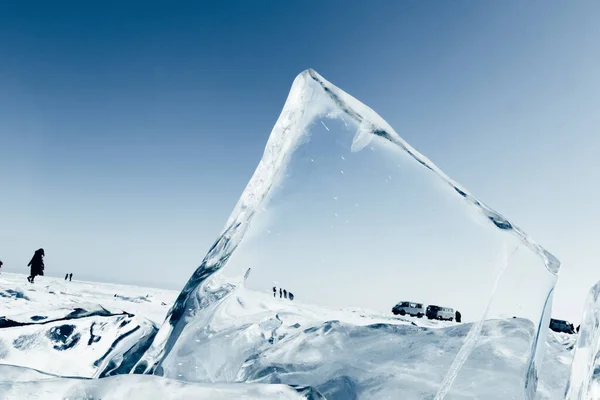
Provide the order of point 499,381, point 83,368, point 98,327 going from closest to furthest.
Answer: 1. point 499,381
2. point 83,368
3. point 98,327

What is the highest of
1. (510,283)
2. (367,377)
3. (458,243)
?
(458,243)

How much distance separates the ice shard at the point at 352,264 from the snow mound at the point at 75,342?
16.5 inches

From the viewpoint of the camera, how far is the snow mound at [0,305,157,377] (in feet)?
5.92

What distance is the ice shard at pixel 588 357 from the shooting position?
114 cm

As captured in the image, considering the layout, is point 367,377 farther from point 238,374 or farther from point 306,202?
point 306,202

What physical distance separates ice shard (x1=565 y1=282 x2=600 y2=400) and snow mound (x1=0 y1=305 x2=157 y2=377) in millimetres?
1631

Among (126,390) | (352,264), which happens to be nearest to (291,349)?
(352,264)

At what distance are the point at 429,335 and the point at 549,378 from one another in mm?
659

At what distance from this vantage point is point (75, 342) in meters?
1.99

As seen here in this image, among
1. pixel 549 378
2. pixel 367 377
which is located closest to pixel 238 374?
pixel 367 377

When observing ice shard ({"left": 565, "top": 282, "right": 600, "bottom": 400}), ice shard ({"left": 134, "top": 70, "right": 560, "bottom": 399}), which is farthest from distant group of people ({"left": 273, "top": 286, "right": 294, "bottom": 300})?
ice shard ({"left": 565, "top": 282, "right": 600, "bottom": 400})

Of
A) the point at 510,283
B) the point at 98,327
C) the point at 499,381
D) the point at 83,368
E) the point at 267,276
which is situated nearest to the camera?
the point at 499,381

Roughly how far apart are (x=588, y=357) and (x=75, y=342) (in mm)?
2151

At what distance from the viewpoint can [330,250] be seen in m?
1.76
